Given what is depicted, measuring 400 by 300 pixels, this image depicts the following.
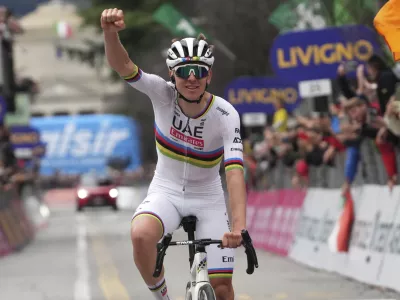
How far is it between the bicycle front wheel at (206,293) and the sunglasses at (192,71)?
1.37 m

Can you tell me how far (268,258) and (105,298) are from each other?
20.3 feet

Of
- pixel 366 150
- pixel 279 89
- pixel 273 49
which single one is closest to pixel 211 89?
pixel 279 89

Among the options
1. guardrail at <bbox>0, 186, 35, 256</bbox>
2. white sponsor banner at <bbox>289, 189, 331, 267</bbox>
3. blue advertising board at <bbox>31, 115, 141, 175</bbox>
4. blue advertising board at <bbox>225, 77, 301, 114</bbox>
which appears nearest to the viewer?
white sponsor banner at <bbox>289, 189, 331, 267</bbox>

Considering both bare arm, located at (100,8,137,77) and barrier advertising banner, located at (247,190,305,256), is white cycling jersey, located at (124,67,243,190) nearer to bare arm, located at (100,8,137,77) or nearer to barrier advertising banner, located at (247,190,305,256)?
bare arm, located at (100,8,137,77)

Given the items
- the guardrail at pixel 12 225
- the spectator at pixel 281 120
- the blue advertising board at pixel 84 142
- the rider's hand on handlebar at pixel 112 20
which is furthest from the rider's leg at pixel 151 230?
the blue advertising board at pixel 84 142

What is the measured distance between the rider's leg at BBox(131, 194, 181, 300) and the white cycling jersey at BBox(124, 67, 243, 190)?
0.24 meters

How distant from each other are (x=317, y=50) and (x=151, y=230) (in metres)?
12.5

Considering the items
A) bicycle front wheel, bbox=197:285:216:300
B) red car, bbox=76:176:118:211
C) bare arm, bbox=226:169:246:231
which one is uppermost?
bare arm, bbox=226:169:246:231

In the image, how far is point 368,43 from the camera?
1983 cm

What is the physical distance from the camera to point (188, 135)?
8.35 m

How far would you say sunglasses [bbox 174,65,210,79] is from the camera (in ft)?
26.2

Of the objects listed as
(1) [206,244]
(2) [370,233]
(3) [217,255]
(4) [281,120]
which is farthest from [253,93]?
(1) [206,244]

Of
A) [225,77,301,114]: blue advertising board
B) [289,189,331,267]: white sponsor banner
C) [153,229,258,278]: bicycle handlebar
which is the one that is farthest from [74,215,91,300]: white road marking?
[153,229,258,278]: bicycle handlebar

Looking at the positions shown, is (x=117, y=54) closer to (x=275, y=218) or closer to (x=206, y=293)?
(x=206, y=293)
